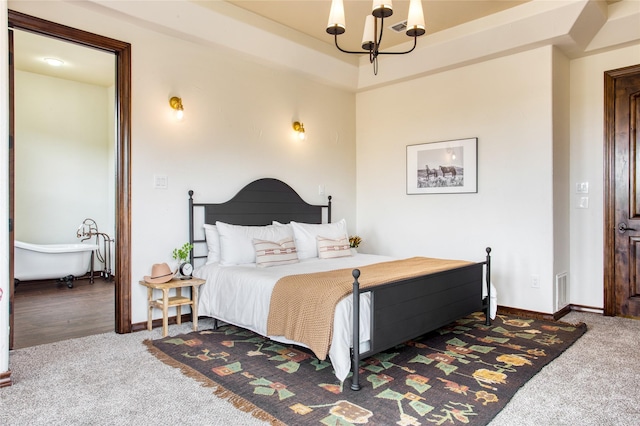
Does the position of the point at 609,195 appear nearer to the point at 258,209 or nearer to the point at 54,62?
the point at 258,209

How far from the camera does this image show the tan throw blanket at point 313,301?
2514 mm

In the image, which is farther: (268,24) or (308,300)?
(268,24)

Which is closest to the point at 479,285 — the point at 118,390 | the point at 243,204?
the point at 243,204

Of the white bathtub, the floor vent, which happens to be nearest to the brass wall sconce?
the floor vent

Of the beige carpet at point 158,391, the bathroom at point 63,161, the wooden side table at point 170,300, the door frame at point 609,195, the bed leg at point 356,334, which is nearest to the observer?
the beige carpet at point 158,391

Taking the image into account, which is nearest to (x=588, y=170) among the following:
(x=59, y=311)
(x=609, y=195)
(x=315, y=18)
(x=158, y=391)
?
(x=609, y=195)

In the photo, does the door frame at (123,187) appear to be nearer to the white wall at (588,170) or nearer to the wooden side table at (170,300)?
the wooden side table at (170,300)

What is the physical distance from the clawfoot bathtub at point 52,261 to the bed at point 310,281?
3007 mm

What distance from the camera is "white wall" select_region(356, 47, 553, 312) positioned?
422 centimetres

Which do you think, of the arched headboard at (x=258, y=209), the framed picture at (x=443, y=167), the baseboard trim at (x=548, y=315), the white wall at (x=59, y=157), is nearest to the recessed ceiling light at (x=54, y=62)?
the white wall at (x=59, y=157)

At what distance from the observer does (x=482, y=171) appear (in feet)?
15.2

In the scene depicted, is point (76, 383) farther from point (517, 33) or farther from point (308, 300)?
point (517, 33)

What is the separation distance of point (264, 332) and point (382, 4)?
239cm

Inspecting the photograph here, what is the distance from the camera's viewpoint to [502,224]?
4.49m
